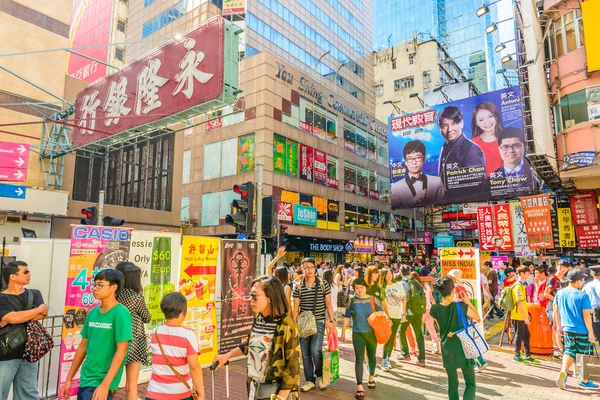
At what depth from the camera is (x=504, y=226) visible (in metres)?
21.0

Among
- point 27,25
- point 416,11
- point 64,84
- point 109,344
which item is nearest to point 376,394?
point 109,344

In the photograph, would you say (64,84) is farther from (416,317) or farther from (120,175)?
(416,317)

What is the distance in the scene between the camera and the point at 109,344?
3.42 m

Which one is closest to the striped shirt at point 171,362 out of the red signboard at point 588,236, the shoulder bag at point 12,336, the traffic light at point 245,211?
the shoulder bag at point 12,336

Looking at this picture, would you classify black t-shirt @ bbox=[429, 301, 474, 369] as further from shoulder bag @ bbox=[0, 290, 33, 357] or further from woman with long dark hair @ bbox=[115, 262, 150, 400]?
shoulder bag @ bbox=[0, 290, 33, 357]

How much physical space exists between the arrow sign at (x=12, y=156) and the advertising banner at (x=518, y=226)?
21.3 metres

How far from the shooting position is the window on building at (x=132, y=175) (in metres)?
18.2

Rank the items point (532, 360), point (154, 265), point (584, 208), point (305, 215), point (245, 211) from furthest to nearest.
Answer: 1. point (305, 215)
2. point (584, 208)
3. point (532, 360)
4. point (245, 211)
5. point (154, 265)

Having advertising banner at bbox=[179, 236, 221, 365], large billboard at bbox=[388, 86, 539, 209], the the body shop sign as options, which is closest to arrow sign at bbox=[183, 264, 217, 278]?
advertising banner at bbox=[179, 236, 221, 365]

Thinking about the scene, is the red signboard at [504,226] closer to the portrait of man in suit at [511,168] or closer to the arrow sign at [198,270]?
the portrait of man in suit at [511,168]

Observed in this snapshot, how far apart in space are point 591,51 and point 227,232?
23466 millimetres

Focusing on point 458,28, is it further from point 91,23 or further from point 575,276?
point 575,276

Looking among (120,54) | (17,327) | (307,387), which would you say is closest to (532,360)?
(307,387)

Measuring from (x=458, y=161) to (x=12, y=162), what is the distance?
24.1 m
